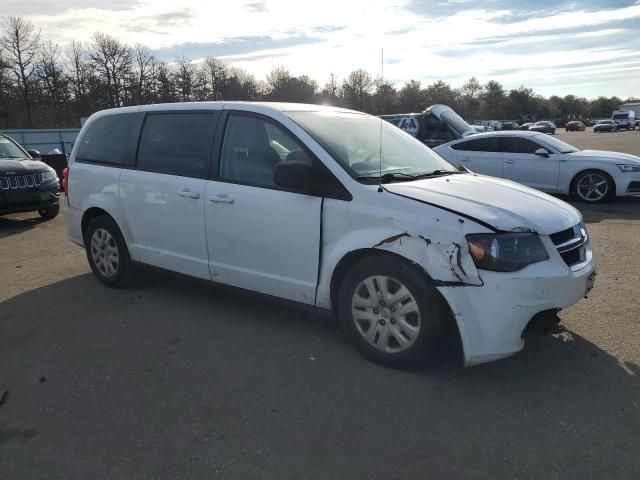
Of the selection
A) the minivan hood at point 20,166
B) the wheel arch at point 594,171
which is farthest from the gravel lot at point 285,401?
the wheel arch at point 594,171

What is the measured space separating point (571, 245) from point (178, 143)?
3.24 metres

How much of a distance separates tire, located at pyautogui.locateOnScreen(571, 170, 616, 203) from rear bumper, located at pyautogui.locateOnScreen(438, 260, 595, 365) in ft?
26.4

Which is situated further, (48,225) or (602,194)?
(602,194)

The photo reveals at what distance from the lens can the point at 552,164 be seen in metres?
10.5

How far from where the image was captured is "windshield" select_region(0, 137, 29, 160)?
9719 mm

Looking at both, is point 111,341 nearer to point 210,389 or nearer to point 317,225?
point 210,389

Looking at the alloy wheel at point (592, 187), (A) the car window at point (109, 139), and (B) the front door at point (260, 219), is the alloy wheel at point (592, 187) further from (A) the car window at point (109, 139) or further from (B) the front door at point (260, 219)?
(A) the car window at point (109, 139)

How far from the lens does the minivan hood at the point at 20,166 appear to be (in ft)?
29.3

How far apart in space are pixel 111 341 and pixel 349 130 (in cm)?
250

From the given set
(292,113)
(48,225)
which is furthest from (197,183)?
(48,225)

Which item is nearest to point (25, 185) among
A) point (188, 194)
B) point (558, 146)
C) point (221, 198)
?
point (188, 194)

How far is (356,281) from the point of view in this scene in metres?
3.48

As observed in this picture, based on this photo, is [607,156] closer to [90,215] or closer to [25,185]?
[90,215]

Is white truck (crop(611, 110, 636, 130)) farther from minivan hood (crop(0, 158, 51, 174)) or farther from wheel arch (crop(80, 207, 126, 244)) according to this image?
wheel arch (crop(80, 207, 126, 244))
